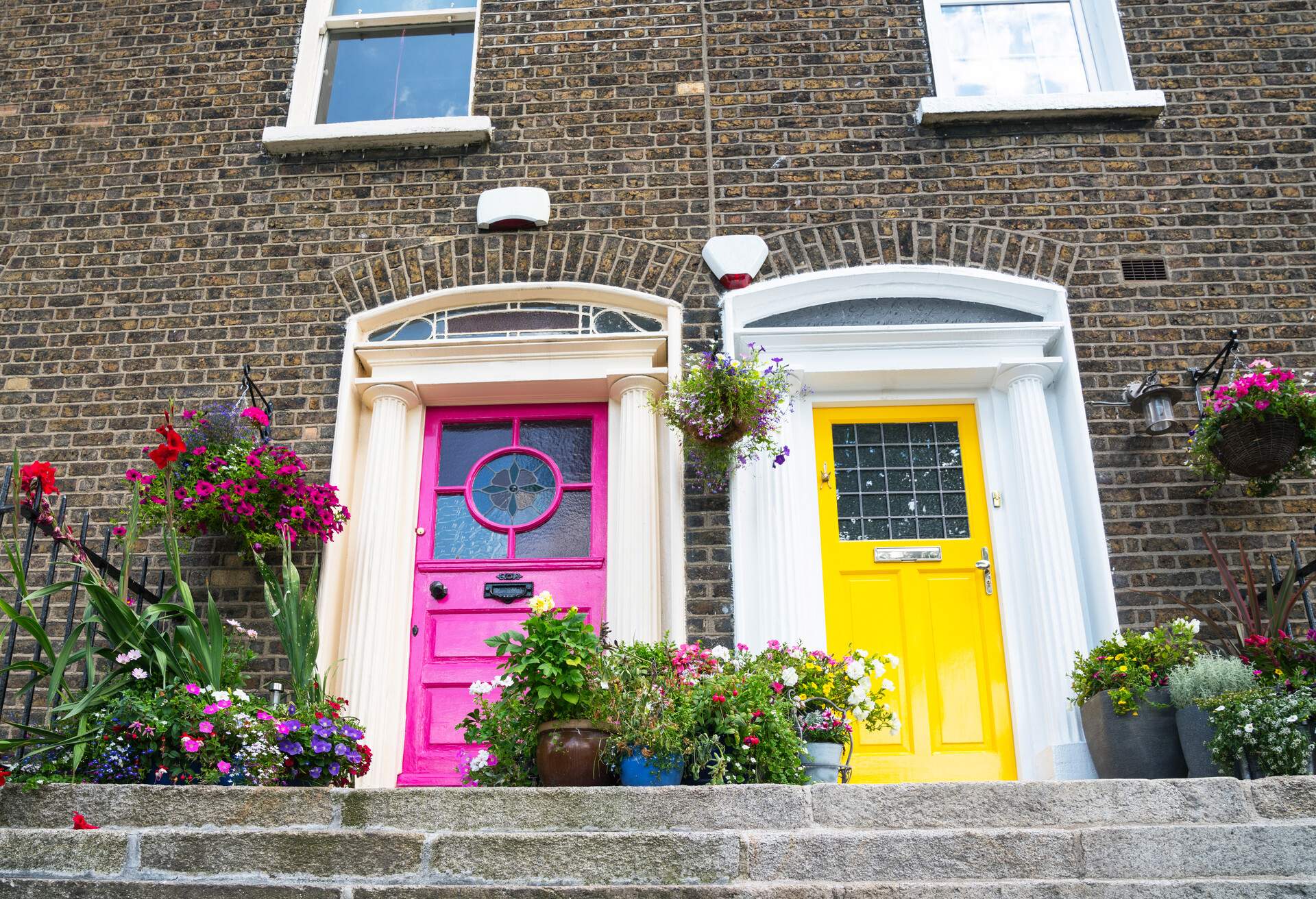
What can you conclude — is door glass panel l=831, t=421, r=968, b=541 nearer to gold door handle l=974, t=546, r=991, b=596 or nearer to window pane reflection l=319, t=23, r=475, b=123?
gold door handle l=974, t=546, r=991, b=596

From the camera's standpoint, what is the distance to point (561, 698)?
4238 millimetres

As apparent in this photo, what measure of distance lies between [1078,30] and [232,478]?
5.14 meters

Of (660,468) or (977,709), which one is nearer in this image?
(977,709)

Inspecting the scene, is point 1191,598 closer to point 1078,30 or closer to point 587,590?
point 587,590

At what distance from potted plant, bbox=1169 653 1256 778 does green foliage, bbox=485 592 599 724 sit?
2.15 m

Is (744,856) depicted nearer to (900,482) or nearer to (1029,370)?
(900,482)

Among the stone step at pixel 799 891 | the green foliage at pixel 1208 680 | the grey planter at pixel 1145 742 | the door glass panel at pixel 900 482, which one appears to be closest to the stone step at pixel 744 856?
the stone step at pixel 799 891

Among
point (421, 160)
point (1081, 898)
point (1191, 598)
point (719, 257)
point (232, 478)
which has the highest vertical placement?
point (421, 160)

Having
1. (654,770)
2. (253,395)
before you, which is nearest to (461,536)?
(253,395)

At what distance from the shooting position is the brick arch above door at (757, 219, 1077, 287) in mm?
6426

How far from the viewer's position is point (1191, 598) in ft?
18.9

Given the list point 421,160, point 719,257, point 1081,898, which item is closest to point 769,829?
point 1081,898

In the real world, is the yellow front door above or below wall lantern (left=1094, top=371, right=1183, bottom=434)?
below

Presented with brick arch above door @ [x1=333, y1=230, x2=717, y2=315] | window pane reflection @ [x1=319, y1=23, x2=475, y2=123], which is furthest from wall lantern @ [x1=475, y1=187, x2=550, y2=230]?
window pane reflection @ [x1=319, y1=23, x2=475, y2=123]
